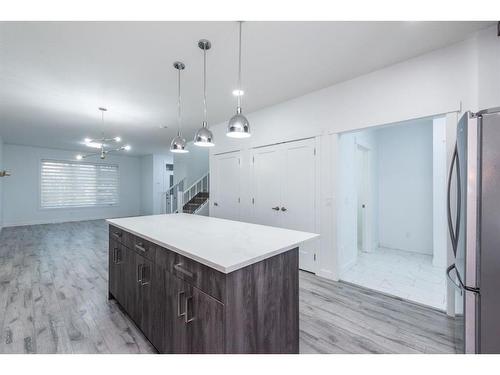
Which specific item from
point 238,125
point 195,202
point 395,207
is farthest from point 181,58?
point 195,202

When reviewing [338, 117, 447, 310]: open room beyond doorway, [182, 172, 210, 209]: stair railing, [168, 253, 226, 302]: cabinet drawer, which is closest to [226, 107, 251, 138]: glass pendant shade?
[168, 253, 226, 302]: cabinet drawer

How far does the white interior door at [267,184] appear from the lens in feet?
12.5

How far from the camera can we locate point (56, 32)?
6.77ft

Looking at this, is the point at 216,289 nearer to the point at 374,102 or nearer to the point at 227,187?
the point at 374,102

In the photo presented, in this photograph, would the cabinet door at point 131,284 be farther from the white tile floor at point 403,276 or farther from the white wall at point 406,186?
the white wall at point 406,186

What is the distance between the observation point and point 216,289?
1.21m

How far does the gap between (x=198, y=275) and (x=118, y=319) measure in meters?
1.56

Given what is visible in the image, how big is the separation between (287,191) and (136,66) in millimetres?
2661

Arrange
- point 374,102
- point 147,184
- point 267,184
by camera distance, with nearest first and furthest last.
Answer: point 374,102, point 267,184, point 147,184

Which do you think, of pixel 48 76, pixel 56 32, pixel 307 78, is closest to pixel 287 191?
pixel 307 78

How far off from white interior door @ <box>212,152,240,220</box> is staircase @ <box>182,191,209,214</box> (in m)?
2.07

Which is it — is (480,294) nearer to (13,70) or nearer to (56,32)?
(56,32)
